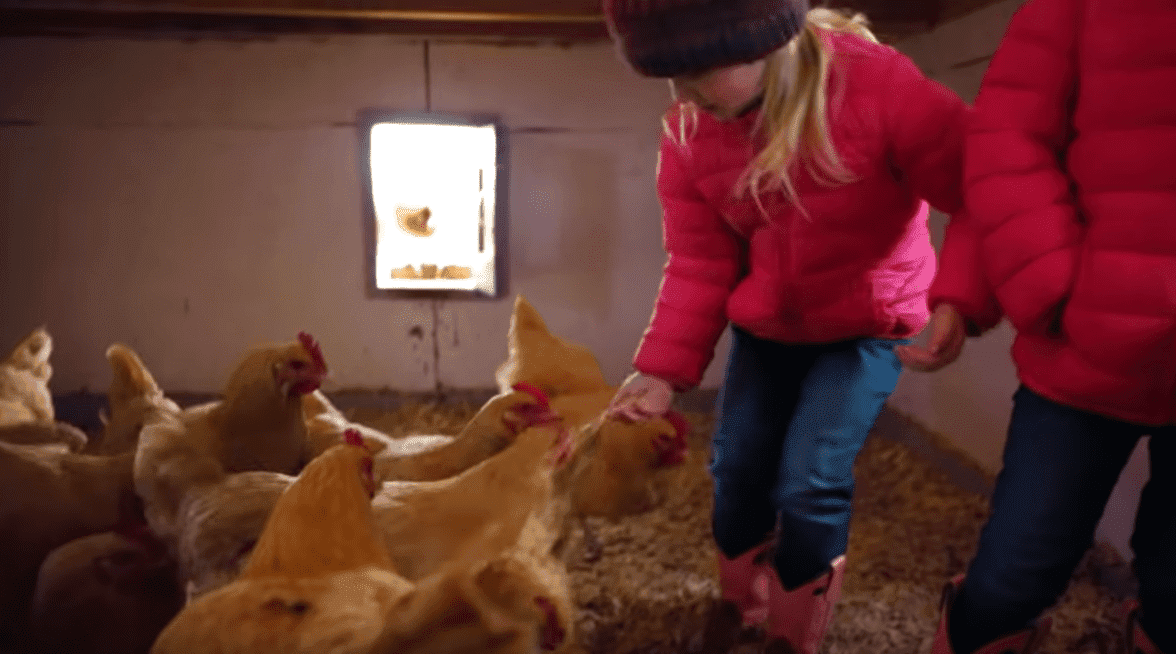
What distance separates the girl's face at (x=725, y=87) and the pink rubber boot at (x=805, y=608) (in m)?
0.81

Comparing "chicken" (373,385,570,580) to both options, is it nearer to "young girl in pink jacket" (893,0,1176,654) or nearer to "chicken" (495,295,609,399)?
"chicken" (495,295,609,399)

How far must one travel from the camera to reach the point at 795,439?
4.14 feet

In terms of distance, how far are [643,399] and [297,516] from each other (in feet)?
1.96

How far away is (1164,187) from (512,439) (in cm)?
125

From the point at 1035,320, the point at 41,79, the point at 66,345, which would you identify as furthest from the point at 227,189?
the point at 1035,320

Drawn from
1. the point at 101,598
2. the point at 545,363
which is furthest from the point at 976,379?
the point at 101,598

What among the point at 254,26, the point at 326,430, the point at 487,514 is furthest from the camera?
the point at 254,26

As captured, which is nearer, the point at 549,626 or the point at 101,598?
the point at 549,626

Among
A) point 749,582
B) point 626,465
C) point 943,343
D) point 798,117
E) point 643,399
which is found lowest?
point 749,582

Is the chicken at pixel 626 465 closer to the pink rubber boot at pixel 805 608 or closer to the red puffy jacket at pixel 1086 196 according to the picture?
the pink rubber boot at pixel 805 608

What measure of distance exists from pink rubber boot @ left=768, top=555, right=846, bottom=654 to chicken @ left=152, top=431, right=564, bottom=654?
674 millimetres

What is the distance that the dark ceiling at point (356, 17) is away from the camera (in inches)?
89.4

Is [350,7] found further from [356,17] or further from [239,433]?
[239,433]

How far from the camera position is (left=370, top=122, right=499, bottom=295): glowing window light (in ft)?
9.54
